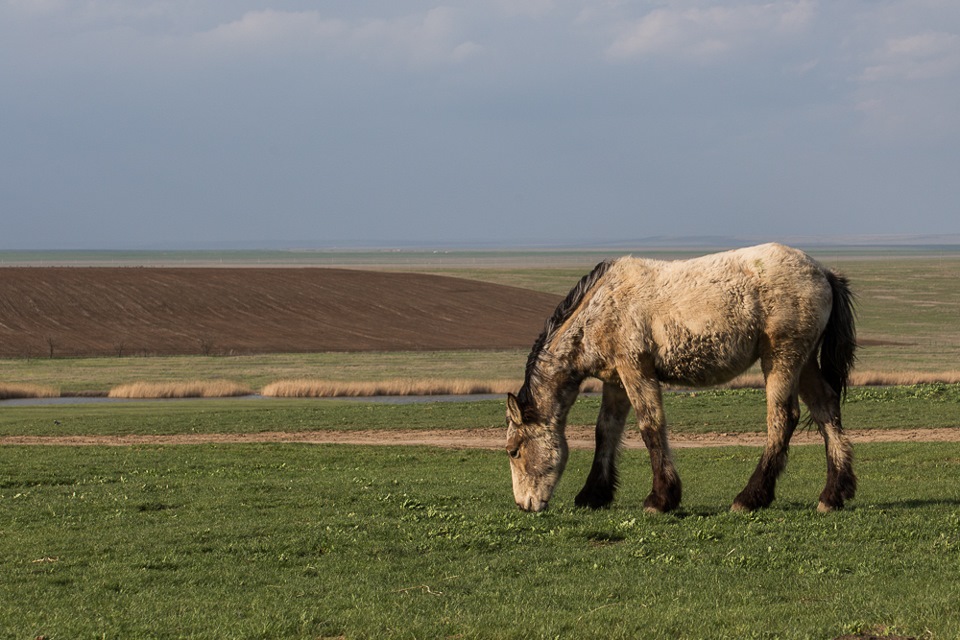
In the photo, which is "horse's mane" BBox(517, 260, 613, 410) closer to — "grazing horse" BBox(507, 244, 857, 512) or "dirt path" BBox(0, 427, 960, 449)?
"grazing horse" BBox(507, 244, 857, 512)

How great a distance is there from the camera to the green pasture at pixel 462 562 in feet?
25.1

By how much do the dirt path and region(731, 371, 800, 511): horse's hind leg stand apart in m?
11.6

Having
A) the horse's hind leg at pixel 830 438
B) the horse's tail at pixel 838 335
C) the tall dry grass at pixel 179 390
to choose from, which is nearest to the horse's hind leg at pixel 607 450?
the horse's hind leg at pixel 830 438

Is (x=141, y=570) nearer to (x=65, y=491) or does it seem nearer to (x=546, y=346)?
(x=546, y=346)

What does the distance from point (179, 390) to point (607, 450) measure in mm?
32535

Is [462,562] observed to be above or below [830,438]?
below

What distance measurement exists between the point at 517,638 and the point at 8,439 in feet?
71.8

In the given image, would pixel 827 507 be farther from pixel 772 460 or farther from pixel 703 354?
pixel 703 354

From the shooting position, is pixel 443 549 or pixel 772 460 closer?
pixel 443 549

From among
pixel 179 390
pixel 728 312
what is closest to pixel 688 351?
pixel 728 312

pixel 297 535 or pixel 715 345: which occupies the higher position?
pixel 715 345

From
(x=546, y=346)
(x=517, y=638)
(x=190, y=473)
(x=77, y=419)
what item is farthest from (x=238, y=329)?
(x=517, y=638)

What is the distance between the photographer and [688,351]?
37.1 ft

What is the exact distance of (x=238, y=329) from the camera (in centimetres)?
6731
